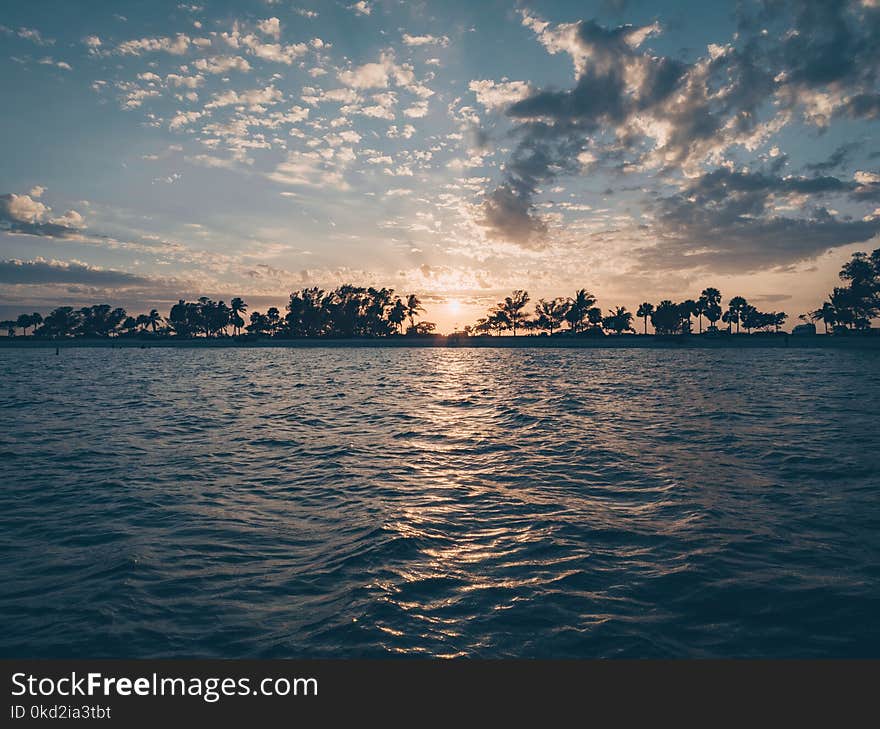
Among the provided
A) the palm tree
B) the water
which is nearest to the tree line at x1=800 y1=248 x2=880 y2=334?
the palm tree

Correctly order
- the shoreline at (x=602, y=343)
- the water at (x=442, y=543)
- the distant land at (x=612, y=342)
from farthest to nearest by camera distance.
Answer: the distant land at (x=612, y=342)
the shoreline at (x=602, y=343)
the water at (x=442, y=543)

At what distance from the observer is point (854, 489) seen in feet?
40.5

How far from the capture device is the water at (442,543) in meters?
6.03

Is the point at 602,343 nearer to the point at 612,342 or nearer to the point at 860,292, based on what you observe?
the point at 612,342

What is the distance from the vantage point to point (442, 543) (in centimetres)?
912

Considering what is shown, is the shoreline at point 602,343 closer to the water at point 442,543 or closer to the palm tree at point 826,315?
the palm tree at point 826,315

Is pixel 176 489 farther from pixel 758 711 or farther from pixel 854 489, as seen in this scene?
pixel 854 489

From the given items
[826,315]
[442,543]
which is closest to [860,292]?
[826,315]

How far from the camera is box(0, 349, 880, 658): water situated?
19.8 ft

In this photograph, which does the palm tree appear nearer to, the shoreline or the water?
the shoreline

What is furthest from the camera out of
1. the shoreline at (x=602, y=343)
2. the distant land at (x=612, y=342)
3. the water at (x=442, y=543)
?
the distant land at (x=612, y=342)

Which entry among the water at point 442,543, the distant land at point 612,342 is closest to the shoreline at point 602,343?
the distant land at point 612,342

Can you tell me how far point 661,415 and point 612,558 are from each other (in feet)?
68.5

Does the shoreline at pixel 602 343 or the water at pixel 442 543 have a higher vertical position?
the shoreline at pixel 602 343
